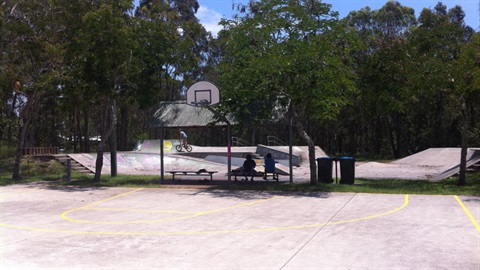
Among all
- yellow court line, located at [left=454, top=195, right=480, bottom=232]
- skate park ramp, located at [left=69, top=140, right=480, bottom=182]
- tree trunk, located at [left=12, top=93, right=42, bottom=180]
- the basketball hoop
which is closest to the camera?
yellow court line, located at [left=454, top=195, right=480, bottom=232]

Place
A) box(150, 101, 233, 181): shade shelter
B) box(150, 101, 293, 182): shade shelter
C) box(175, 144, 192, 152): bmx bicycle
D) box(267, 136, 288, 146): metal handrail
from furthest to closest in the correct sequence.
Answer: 1. box(267, 136, 288, 146): metal handrail
2. box(175, 144, 192, 152): bmx bicycle
3. box(150, 101, 233, 181): shade shelter
4. box(150, 101, 293, 182): shade shelter

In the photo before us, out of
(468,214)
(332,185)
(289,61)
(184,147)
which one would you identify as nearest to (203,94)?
(289,61)

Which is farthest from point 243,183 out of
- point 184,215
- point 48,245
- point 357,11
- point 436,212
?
point 357,11

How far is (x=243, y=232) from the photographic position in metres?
9.59

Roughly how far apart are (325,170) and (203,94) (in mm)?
6050

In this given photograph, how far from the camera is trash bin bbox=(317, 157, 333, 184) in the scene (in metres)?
18.9

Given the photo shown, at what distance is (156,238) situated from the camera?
9109 millimetres

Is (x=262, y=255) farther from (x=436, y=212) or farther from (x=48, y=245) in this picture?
(x=436, y=212)

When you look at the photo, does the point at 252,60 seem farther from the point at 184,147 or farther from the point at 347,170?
the point at 184,147

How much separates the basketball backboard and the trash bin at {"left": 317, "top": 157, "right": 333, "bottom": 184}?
505 centimetres

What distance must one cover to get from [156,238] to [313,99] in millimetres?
9694

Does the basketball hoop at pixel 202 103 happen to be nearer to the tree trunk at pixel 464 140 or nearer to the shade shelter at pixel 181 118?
the shade shelter at pixel 181 118

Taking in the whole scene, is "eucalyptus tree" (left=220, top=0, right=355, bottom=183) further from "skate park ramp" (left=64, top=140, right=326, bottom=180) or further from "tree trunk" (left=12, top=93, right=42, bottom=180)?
"tree trunk" (left=12, top=93, right=42, bottom=180)

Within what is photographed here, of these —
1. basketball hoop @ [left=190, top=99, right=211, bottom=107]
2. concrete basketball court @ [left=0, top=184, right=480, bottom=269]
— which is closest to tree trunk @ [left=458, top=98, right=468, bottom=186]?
concrete basketball court @ [left=0, top=184, right=480, bottom=269]
